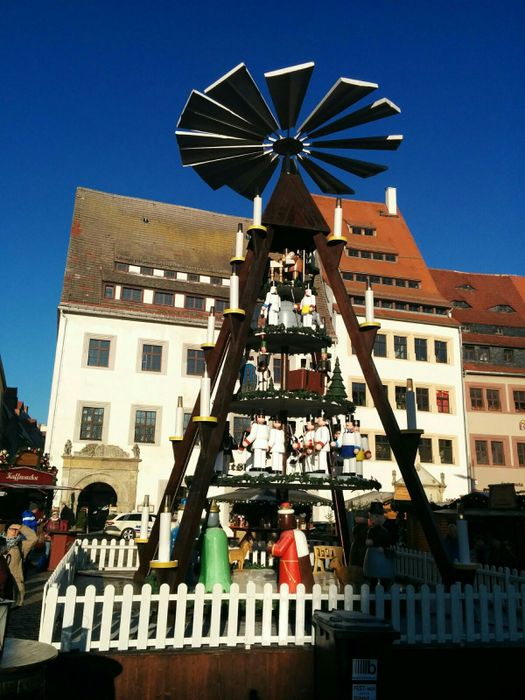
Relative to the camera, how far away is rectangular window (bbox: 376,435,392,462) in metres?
34.2

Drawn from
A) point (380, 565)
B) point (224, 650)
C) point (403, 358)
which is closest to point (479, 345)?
point (403, 358)

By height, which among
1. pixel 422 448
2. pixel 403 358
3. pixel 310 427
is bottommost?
pixel 310 427

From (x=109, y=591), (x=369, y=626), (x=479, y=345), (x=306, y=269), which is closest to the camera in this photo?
(x=369, y=626)

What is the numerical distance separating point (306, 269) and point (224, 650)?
8.02m

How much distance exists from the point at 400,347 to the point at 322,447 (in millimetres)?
27620

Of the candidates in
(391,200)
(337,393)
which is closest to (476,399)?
(391,200)

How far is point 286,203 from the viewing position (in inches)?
443

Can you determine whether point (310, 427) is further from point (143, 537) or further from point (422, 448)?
point (422, 448)

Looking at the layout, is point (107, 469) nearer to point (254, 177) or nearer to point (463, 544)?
point (254, 177)

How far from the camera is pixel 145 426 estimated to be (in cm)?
3075

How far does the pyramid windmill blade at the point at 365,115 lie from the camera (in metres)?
10.7

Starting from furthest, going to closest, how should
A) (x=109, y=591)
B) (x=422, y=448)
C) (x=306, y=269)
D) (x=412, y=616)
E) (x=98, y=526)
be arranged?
(x=422, y=448), (x=98, y=526), (x=306, y=269), (x=412, y=616), (x=109, y=591)

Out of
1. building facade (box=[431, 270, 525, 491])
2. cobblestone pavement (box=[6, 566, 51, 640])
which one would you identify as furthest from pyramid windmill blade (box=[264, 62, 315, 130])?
building facade (box=[431, 270, 525, 491])

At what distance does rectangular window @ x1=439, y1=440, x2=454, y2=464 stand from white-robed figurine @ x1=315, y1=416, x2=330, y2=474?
26.9 m
